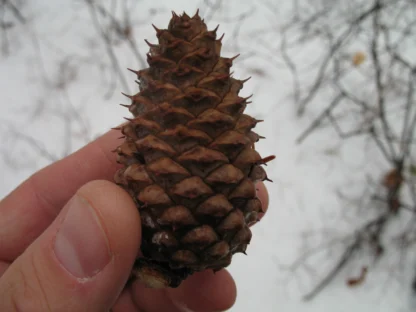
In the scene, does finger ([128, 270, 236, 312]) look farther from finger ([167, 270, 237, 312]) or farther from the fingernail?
the fingernail

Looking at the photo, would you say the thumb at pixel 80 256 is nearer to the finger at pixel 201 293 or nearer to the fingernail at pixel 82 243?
the fingernail at pixel 82 243

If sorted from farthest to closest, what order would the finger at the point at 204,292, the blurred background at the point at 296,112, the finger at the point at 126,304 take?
the blurred background at the point at 296,112 < the finger at the point at 126,304 < the finger at the point at 204,292

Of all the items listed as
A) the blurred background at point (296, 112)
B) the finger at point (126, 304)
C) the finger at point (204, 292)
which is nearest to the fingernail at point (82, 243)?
the finger at point (204, 292)

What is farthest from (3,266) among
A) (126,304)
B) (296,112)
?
(296,112)

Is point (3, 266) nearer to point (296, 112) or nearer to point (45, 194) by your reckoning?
point (45, 194)

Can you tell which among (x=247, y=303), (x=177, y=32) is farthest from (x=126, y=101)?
(x=177, y=32)

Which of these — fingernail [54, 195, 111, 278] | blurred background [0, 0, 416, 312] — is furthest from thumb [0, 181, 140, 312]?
blurred background [0, 0, 416, 312]
